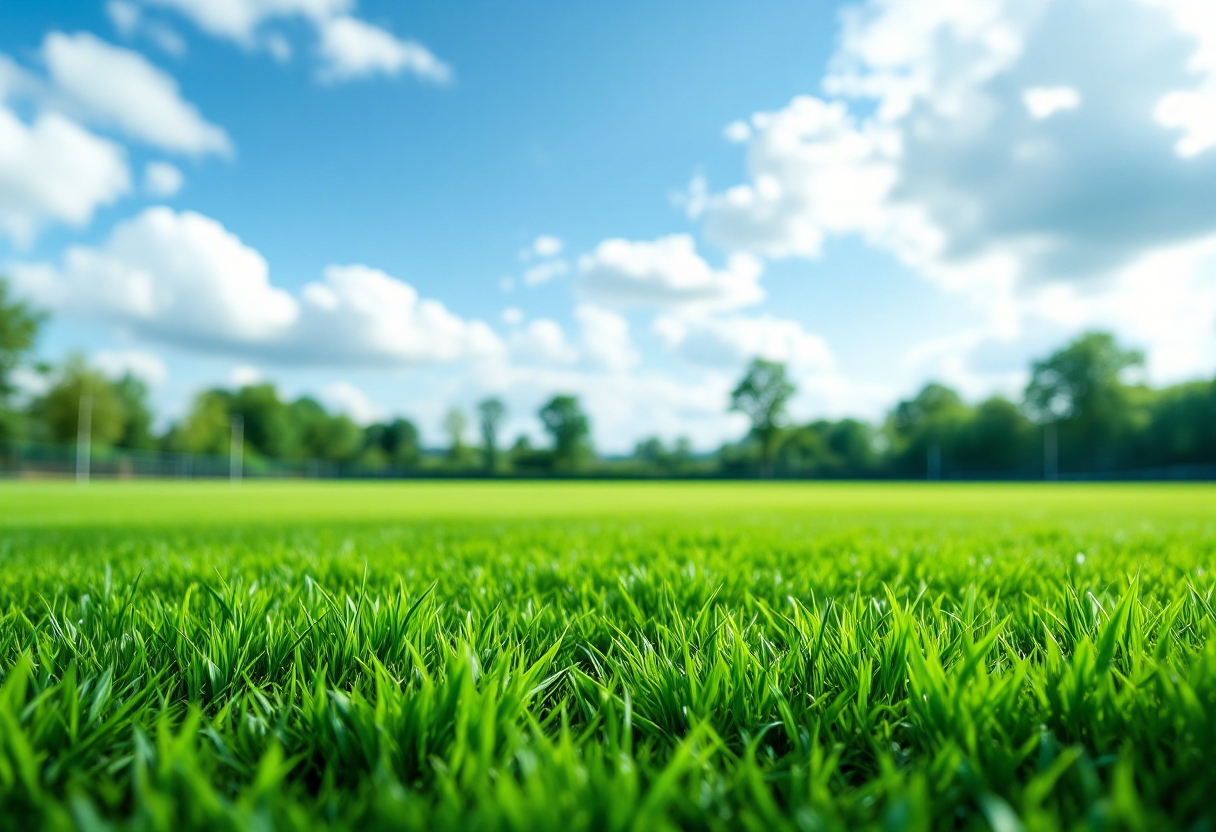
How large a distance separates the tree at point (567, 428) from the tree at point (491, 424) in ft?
20.9

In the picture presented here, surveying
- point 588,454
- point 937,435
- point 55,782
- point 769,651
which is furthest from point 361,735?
point 588,454

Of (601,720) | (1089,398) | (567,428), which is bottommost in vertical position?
(601,720)

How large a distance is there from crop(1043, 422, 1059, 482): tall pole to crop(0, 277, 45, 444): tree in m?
86.7

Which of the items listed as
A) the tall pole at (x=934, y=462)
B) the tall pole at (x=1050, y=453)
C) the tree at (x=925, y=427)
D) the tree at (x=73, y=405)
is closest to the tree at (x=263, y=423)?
the tree at (x=73, y=405)

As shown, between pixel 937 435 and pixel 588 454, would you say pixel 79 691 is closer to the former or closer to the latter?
pixel 937 435

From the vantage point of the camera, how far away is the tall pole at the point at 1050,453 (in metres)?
54.2

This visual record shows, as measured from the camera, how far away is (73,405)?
Answer: 5653 cm

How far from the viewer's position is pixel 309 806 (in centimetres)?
71

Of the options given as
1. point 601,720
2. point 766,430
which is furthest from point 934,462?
point 601,720

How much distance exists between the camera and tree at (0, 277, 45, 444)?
45.1 m

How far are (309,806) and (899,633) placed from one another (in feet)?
3.22

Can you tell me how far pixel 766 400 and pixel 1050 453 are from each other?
2773 cm

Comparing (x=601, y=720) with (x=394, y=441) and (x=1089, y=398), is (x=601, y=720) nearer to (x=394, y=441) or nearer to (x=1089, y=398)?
(x=1089, y=398)

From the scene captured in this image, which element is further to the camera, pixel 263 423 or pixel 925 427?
pixel 263 423
